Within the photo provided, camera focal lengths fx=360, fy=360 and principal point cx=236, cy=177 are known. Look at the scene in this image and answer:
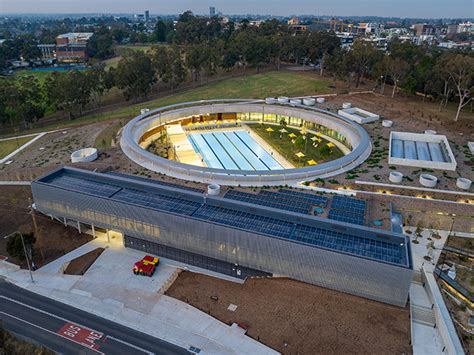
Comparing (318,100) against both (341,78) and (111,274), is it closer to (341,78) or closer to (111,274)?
(341,78)

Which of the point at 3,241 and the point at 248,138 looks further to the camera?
the point at 248,138

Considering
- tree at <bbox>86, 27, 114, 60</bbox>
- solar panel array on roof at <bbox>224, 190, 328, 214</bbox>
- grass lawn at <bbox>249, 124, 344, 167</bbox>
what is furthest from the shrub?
tree at <bbox>86, 27, 114, 60</bbox>

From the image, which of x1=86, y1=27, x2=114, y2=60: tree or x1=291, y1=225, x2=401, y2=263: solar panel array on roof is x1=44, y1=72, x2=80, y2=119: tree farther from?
x1=86, y1=27, x2=114, y2=60: tree

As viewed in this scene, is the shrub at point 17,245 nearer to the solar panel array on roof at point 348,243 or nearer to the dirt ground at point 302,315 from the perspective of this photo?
the dirt ground at point 302,315

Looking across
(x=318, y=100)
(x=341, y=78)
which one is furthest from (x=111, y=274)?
(x=341, y=78)

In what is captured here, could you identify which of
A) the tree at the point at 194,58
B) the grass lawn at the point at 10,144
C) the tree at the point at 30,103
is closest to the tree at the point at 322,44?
the tree at the point at 194,58
